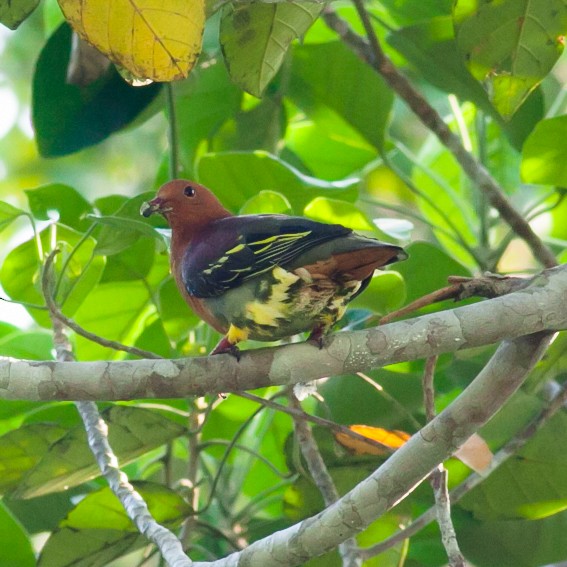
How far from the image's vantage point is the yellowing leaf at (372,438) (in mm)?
2412

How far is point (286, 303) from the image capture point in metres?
2.29

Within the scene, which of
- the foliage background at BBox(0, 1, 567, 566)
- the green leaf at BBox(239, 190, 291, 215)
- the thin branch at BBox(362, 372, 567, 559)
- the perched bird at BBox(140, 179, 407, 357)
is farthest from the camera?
the green leaf at BBox(239, 190, 291, 215)

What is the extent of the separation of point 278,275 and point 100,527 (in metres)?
0.79

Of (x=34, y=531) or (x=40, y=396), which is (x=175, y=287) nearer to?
(x=34, y=531)

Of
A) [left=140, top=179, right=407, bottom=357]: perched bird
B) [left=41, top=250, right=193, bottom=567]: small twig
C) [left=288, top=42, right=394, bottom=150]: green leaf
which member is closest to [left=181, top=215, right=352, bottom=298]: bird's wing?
[left=140, top=179, right=407, bottom=357]: perched bird

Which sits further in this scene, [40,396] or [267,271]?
[267,271]

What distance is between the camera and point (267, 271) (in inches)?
90.3

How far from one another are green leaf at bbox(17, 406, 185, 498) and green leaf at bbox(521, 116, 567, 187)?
4.00 ft

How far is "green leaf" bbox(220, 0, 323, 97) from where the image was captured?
2287 mm

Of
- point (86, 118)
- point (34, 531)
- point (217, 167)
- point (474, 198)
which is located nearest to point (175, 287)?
point (217, 167)

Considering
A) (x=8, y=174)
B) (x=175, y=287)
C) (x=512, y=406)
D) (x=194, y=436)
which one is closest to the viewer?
(x=512, y=406)

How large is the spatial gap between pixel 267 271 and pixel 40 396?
2.22 feet

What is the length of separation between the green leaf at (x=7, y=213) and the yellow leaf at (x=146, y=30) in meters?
0.60

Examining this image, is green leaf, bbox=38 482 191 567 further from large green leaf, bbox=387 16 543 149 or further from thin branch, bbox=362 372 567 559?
large green leaf, bbox=387 16 543 149
